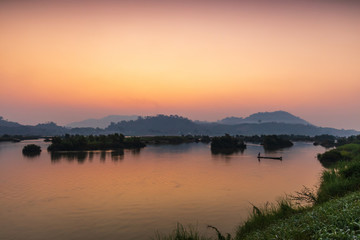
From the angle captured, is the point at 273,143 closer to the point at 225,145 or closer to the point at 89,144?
the point at 225,145

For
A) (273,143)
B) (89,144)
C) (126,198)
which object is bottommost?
(126,198)

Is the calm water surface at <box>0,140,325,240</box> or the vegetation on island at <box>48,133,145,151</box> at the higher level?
the vegetation on island at <box>48,133,145,151</box>

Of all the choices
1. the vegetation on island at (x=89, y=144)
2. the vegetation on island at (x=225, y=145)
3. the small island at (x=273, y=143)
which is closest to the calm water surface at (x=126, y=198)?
the vegetation on island at (x=89, y=144)

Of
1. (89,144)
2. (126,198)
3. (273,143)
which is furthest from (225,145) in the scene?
(126,198)

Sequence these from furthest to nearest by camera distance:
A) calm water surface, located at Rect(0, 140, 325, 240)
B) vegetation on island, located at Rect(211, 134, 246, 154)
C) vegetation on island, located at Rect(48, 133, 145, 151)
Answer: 1. vegetation on island, located at Rect(211, 134, 246, 154)
2. vegetation on island, located at Rect(48, 133, 145, 151)
3. calm water surface, located at Rect(0, 140, 325, 240)

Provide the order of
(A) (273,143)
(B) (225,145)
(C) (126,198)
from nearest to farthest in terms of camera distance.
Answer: (C) (126,198) → (B) (225,145) → (A) (273,143)

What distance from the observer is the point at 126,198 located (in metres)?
34.2

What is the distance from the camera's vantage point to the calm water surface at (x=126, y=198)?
24.0m

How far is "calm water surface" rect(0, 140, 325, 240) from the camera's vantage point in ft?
78.8

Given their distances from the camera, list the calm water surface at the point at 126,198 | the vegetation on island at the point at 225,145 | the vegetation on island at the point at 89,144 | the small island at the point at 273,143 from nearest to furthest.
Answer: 1. the calm water surface at the point at 126,198
2. the vegetation on island at the point at 89,144
3. the vegetation on island at the point at 225,145
4. the small island at the point at 273,143

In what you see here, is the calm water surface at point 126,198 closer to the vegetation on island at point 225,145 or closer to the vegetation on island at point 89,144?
the vegetation on island at point 89,144

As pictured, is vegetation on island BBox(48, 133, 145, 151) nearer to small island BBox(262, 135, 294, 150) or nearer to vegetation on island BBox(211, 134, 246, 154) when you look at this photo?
vegetation on island BBox(211, 134, 246, 154)

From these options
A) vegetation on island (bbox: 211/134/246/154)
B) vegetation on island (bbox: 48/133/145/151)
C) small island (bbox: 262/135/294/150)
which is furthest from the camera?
small island (bbox: 262/135/294/150)

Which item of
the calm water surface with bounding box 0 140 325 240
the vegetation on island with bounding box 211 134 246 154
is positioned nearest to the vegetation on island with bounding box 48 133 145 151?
the vegetation on island with bounding box 211 134 246 154
